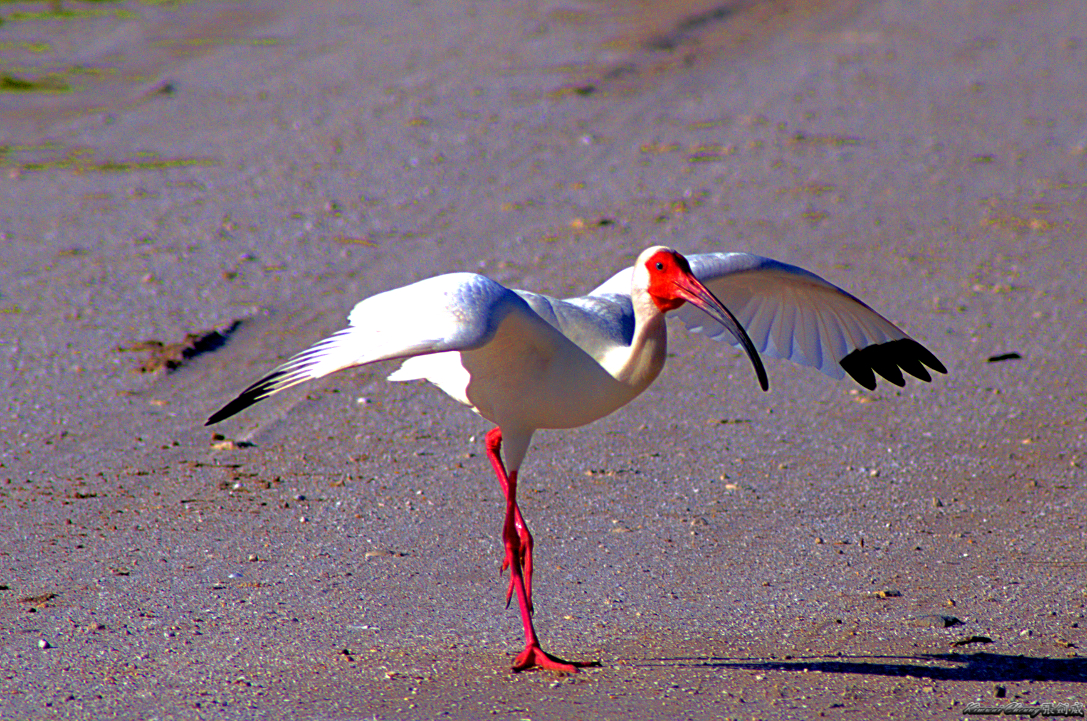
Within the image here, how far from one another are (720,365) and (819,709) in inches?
134

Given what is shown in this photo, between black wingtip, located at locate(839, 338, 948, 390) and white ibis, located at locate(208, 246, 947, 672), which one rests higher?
white ibis, located at locate(208, 246, 947, 672)

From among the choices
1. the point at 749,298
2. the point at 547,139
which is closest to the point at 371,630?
the point at 749,298

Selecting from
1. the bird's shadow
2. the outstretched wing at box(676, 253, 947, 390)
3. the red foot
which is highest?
the outstretched wing at box(676, 253, 947, 390)

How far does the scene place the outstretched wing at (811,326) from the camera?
5.13m

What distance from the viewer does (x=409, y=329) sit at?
412 centimetres

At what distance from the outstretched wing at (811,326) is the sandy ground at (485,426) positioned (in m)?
0.76

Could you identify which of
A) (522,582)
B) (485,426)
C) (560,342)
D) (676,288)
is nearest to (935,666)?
(522,582)

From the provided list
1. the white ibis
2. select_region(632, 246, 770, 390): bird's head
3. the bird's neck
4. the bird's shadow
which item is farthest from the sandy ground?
select_region(632, 246, 770, 390): bird's head

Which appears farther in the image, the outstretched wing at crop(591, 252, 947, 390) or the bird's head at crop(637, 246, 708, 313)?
the outstretched wing at crop(591, 252, 947, 390)

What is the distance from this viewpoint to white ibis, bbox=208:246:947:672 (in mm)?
4168

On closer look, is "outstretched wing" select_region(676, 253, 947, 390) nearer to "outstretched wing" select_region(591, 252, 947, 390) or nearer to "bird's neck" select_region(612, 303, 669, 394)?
"outstretched wing" select_region(591, 252, 947, 390)

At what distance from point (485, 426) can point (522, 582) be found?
6.58 feet

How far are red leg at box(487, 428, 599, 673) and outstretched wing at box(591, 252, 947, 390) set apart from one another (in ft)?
3.12

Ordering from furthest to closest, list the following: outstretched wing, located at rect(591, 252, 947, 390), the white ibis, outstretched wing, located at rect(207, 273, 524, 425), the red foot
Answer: outstretched wing, located at rect(591, 252, 947, 390), the red foot, the white ibis, outstretched wing, located at rect(207, 273, 524, 425)
